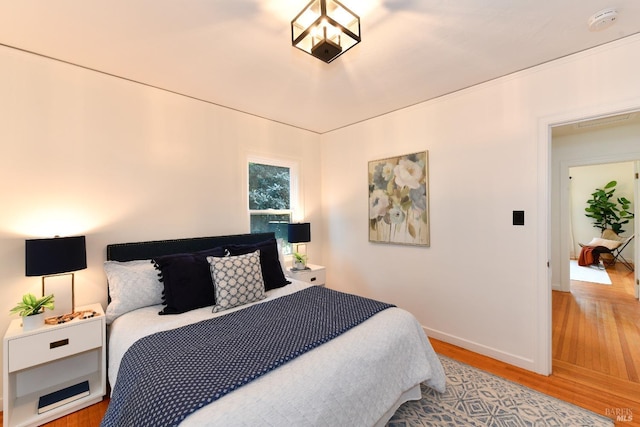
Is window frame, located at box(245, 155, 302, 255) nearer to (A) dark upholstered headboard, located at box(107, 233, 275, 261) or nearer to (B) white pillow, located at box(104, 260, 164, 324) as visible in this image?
(A) dark upholstered headboard, located at box(107, 233, 275, 261)

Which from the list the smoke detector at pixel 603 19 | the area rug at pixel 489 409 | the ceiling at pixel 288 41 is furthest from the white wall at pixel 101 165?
the smoke detector at pixel 603 19

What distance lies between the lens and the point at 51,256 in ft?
5.82

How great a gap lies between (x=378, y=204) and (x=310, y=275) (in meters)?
1.24

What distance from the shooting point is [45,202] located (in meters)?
2.05

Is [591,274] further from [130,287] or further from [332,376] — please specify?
[130,287]

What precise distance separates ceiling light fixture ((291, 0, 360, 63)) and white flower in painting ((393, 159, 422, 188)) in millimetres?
1702

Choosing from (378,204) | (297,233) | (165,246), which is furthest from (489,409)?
(165,246)

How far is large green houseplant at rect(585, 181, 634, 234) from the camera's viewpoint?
6.10m

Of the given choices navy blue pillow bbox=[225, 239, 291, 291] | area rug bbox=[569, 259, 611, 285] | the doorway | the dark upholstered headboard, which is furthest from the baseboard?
area rug bbox=[569, 259, 611, 285]

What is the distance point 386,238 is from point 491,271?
1.15m

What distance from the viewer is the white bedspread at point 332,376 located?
105 cm

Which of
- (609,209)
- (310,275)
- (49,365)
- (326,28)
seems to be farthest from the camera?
(609,209)

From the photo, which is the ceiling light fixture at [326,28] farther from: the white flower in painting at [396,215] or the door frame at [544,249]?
the white flower in painting at [396,215]

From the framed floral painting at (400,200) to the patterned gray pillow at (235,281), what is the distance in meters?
1.72
